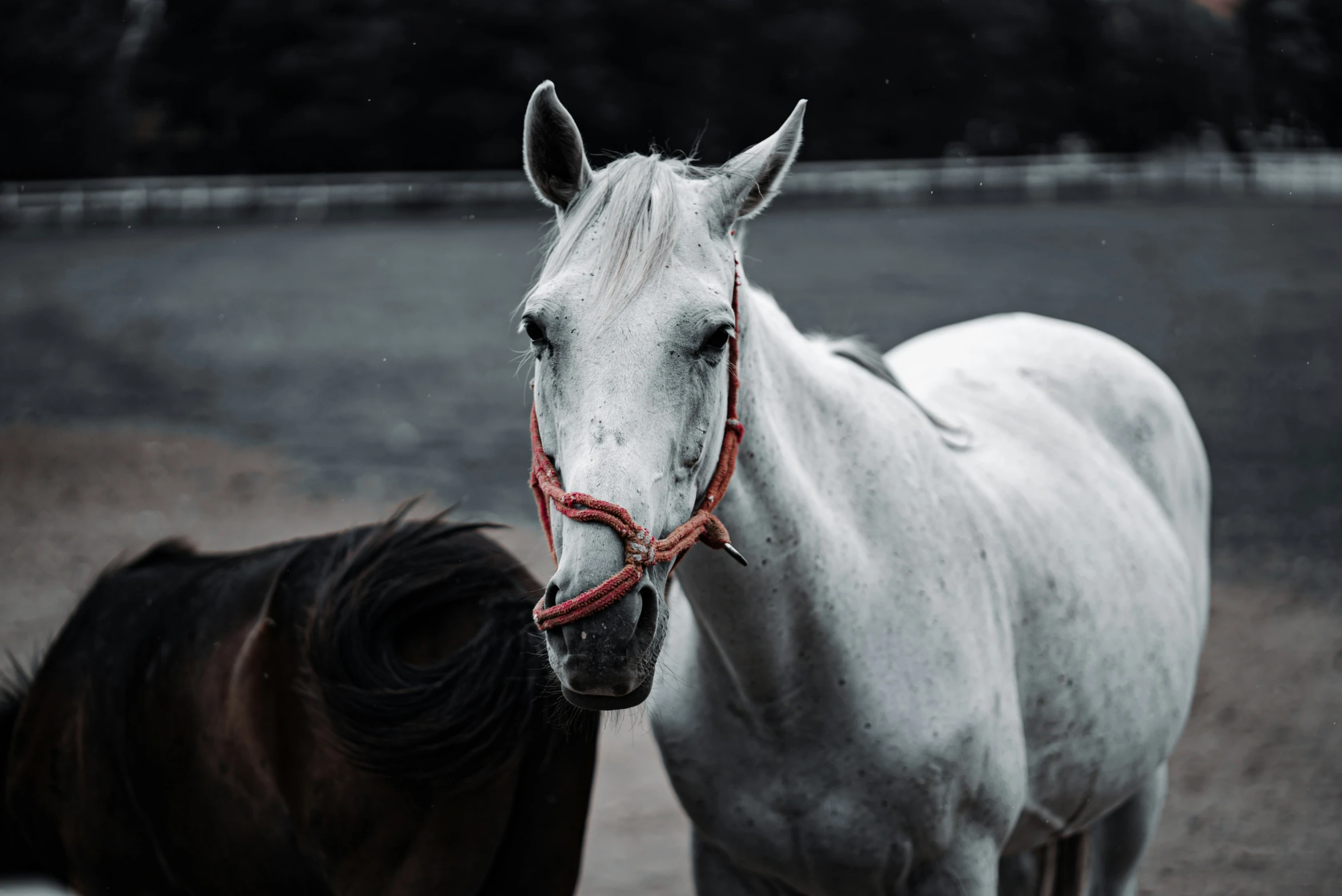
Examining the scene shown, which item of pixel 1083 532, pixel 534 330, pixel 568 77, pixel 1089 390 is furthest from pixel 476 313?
pixel 534 330

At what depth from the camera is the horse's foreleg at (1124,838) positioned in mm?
2805

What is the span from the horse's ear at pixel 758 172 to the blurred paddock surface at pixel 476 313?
23.0ft

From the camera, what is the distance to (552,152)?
5.29 ft

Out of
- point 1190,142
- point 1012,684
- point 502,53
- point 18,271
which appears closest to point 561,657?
point 1012,684

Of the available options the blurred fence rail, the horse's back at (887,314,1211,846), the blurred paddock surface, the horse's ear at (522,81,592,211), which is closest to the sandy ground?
the blurred paddock surface

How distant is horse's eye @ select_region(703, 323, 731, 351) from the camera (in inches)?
57.1

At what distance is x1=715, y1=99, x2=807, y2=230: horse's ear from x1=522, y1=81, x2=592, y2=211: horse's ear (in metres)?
0.21

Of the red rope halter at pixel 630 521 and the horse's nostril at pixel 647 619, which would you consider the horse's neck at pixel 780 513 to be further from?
the horse's nostril at pixel 647 619

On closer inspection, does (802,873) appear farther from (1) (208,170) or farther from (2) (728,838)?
(1) (208,170)

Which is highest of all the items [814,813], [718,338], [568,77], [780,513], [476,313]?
[718,338]

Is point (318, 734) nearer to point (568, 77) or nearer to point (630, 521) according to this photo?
point (630, 521)

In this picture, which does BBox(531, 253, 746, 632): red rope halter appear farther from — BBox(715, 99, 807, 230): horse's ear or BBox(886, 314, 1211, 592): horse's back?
BBox(886, 314, 1211, 592): horse's back

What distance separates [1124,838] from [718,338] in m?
2.13

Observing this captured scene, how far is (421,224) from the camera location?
13406 mm
